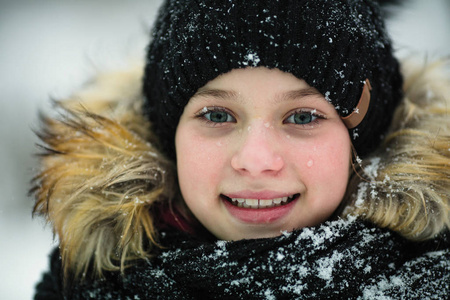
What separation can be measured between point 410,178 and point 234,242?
0.59m

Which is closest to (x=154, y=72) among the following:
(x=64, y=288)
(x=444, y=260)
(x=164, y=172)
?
(x=164, y=172)

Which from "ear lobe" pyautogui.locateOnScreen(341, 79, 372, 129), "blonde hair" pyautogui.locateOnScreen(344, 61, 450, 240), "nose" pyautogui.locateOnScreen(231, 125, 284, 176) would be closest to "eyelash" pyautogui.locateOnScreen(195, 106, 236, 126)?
"nose" pyautogui.locateOnScreen(231, 125, 284, 176)

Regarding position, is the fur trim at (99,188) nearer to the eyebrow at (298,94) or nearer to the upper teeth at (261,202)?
the upper teeth at (261,202)

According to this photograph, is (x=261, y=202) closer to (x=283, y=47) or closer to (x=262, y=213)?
(x=262, y=213)

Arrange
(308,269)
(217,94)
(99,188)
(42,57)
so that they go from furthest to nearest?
(42,57) < (99,188) < (217,94) < (308,269)

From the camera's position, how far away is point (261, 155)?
1.17 meters

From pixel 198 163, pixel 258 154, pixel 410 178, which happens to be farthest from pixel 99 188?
pixel 410 178

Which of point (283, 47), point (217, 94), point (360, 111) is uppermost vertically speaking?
point (283, 47)

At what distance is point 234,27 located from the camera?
1.23 meters

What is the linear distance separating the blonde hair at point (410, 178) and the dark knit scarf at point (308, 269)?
54 mm

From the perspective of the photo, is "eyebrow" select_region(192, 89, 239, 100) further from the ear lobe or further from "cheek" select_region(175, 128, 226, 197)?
the ear lobe

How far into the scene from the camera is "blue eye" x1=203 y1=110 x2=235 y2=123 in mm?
1317

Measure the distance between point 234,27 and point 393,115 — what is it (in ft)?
2.38

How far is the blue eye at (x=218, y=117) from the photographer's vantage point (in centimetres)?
132
